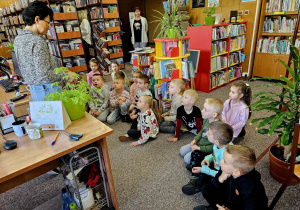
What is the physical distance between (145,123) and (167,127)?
455mm

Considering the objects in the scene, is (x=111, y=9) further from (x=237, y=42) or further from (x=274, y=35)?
(x=274, y=35)

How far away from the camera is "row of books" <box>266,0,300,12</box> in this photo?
3969 millimetres

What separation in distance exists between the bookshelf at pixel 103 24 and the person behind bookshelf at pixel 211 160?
4737mm

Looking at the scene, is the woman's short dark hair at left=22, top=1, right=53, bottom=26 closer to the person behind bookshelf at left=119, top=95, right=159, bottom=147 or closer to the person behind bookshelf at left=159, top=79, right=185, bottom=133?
the person behind bookshelf at left=119, top=95, right=159, bottom=147

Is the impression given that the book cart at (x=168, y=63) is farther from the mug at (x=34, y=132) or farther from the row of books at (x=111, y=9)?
the row of books at (x=111, y=9)

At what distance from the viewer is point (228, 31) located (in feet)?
13.9

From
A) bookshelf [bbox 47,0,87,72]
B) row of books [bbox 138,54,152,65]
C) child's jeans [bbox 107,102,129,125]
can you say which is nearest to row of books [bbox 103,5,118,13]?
bookshelf [bbox 47,0,87,72]

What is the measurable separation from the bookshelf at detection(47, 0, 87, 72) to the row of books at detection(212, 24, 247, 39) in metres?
3.57

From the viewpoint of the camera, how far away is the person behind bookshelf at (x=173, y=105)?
2.71 metres

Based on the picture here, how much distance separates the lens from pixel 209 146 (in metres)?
1.95

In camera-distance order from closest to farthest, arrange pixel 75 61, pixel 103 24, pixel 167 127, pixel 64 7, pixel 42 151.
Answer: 1. pixel 42 151
2. pixel 167 127
3. pixel 64 7
4. pixel 75 61
5. pixel 103 24

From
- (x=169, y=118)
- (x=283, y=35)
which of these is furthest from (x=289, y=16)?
(x=169, y=118)

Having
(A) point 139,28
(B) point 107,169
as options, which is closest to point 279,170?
(B) point 107,169

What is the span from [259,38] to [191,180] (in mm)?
4173
